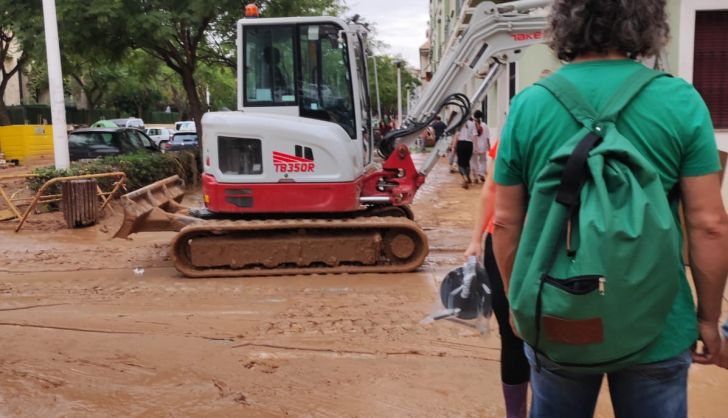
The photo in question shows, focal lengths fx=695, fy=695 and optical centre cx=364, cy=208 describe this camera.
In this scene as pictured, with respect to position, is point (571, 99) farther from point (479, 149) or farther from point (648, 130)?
point (479, 149)

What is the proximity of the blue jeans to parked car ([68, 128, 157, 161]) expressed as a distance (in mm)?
16352

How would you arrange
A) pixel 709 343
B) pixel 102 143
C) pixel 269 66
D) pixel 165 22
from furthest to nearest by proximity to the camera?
pixel 102 143
pixel 165 22
pixel 269 66
pixel 709 343

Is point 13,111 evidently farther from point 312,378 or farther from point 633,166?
point 633,166

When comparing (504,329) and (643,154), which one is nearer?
(643,154)

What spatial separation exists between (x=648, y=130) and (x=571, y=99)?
21cm

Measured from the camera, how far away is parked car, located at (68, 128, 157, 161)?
56.0 ft

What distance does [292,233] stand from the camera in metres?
7.73

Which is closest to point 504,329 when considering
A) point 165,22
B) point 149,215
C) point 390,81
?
point 149,215

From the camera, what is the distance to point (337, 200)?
7.56 meters

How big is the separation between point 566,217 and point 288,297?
5.03 m

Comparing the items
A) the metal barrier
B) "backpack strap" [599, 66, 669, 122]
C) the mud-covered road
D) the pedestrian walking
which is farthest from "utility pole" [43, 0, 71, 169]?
"backpack strap" [599, 66, 669, 122]

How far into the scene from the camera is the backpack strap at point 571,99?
182 centimetres

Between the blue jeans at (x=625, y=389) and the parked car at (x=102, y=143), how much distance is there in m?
16.4

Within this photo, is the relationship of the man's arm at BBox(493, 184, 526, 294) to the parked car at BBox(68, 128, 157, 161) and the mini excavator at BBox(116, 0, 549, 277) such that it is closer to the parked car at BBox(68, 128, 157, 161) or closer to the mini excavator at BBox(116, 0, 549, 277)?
the mini excavator at BBox(116, 0, 549, 277)
